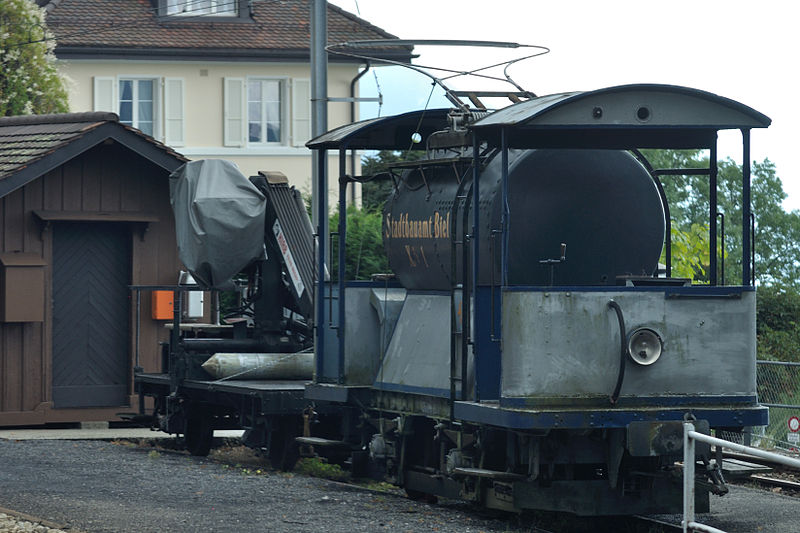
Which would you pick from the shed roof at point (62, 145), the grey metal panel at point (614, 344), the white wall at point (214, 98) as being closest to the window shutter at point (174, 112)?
the white wall at point (214, 98)

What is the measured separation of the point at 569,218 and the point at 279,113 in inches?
1188

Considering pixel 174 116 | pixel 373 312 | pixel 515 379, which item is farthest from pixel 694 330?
pixel 174 116

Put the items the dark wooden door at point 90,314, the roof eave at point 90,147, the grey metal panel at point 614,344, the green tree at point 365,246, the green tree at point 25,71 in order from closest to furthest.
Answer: the grey metal panel at point 614,344, the roof eave at point 90,147, the dark wooden door at point 90,314, the green tree at point 365,246, the green tree at point 25,71

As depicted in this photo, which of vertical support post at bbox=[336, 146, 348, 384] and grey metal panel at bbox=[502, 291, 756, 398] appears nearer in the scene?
grey metal panel at bbox=[502, 291, 756, 398]

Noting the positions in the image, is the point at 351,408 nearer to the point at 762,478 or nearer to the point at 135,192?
the point at 762,478

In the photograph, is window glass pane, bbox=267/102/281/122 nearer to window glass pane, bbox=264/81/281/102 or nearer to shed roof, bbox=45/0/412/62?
window glass pane, bbox=264/81/281/102

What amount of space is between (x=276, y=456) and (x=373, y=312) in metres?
2.37

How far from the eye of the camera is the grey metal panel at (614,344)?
430 inches

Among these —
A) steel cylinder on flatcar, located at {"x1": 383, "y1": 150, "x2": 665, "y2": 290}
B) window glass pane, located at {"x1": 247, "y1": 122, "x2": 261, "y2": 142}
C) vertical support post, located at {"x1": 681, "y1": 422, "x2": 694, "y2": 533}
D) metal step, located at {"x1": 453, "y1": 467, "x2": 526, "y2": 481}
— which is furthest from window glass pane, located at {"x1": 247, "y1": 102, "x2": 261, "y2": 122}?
vertical support post, located at {"x1": 681, "y1": 422, "x2": 694, "y2": 533}

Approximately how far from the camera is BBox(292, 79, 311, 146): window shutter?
135 feet

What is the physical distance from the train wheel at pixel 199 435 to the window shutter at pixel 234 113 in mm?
23888

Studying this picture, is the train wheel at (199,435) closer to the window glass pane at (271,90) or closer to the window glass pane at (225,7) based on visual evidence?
the window glass pane at (271,90)

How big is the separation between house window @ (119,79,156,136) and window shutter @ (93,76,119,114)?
11.6 inches

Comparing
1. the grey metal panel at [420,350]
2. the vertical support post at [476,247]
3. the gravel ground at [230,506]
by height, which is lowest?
the gravel ground at [230,506]
